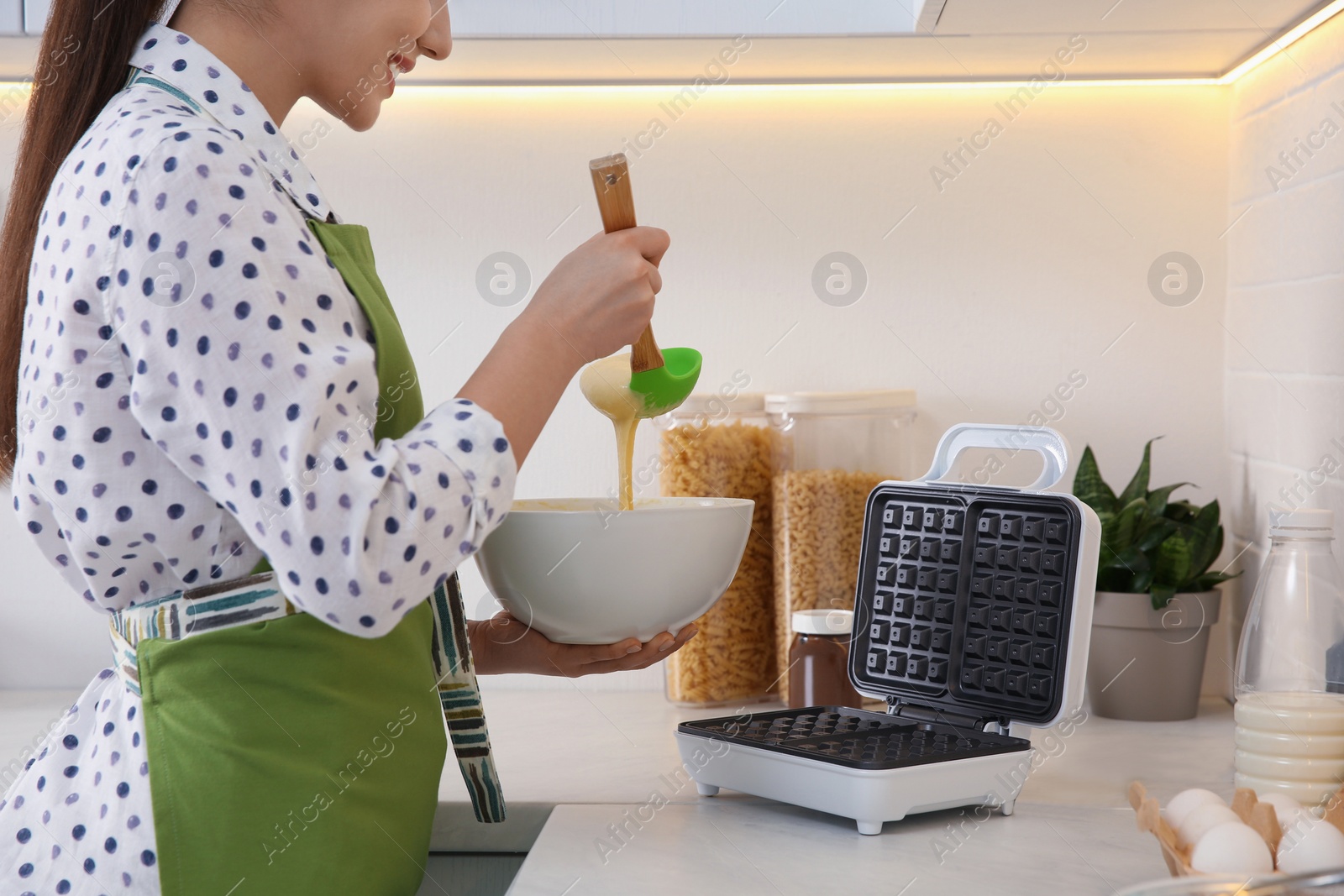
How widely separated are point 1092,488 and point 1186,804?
21.2 inches

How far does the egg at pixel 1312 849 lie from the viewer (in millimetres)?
616

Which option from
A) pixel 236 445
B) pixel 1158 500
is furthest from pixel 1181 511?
pixel 236 445

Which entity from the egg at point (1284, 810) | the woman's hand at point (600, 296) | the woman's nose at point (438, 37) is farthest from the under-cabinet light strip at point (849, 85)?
the egg at point (1284, 810)

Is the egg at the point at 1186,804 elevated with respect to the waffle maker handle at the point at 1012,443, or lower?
lower

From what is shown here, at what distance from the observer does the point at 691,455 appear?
3.92 feet

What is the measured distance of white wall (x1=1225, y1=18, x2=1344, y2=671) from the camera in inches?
39.9

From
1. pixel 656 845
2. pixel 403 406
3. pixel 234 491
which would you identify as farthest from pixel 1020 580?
pixel 234 491

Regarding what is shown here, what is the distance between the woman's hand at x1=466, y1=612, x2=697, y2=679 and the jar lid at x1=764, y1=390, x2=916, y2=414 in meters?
0.39

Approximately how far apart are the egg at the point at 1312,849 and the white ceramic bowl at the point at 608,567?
372 millimetres

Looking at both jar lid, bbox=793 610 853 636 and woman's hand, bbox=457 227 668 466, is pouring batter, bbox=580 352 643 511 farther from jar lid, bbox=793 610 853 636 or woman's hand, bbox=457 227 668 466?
jar lid, bbox=793 610 853 636

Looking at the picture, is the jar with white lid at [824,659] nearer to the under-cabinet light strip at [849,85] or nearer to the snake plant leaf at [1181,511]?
the snake plant leaf at [1181,511]

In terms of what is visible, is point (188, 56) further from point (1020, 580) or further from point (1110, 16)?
point (1110, 16)

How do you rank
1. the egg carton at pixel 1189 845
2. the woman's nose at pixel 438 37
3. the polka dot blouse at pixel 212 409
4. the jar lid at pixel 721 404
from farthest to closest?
the jar lid at pixel 721 404, the woman's nose at pixel 438 37, the egg carton at pixel 1189 845, the polka dot blouse at pixel 212 409

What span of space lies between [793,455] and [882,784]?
1.63 ft
